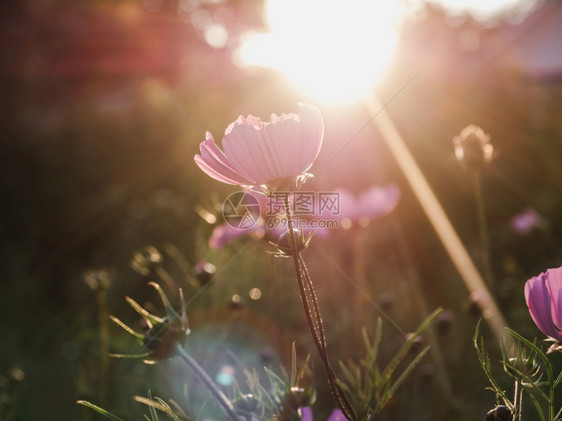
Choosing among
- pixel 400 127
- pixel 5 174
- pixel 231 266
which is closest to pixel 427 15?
pixel 400 127

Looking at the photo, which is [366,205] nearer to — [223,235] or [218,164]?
[223,235]

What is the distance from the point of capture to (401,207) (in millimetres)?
2912

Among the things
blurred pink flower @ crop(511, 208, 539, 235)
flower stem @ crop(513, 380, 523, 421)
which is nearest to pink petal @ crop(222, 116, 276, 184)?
flower stem @ crop(513, 380, 523, 421)

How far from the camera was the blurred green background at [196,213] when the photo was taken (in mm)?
1299

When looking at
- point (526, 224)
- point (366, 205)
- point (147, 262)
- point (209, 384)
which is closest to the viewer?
point (209, 384)

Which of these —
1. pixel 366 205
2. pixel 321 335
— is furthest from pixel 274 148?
pixel 366 205

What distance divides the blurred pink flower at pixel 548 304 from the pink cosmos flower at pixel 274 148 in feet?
0.82

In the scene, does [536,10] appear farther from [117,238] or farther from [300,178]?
[300,178]

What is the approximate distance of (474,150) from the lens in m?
0.96

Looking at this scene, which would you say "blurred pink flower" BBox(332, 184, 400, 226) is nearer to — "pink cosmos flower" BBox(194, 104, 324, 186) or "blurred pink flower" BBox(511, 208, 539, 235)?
"blurred pink flower" BBox(511, 208, 539, 235)

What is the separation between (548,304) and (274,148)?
30 centimetres

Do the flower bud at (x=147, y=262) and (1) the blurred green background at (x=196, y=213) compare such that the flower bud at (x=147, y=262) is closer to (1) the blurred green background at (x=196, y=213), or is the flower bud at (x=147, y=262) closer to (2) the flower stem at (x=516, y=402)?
(1) the blurred green background at (x=196, y=213)

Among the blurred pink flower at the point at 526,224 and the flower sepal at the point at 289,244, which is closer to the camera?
the flower sepal at the point at 289,244

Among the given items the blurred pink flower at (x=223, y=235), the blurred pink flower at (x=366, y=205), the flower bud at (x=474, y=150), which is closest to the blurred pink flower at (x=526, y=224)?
the blurred pink flower at (x=366, y=205)
